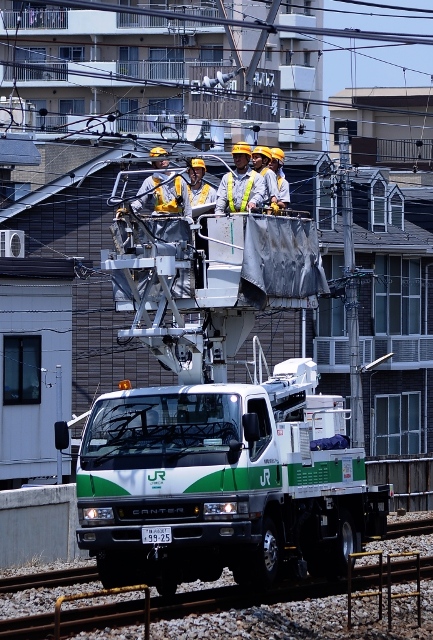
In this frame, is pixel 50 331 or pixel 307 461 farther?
pixel 50 331

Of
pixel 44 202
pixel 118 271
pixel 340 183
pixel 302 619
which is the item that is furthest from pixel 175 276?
pixel 44 202

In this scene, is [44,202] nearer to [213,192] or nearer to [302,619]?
[213,192]

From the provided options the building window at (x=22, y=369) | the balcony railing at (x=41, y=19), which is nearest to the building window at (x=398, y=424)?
the building window at (x=22, y=369)

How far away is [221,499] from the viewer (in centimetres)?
1388

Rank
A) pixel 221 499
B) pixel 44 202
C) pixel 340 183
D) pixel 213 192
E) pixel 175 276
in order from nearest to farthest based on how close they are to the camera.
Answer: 1. pixel 221 499
2. pixel 175 276
3. pixel 213 192
4. pixel 340 183
5. pixel 44 202

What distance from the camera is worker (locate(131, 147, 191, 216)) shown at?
1550 centimetres

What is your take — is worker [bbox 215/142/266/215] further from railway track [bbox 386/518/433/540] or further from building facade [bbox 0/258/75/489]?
building facade [bbox 0/258/75/489]

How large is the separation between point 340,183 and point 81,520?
16630mm

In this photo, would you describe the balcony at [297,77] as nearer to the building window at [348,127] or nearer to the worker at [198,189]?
the building window at [348,127]

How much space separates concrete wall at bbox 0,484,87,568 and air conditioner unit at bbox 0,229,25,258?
10.3 m

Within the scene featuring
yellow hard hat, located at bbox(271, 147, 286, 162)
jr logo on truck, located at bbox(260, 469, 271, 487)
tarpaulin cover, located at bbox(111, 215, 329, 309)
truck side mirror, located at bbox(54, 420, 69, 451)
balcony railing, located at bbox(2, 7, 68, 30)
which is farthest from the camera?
balcony railing, located at bbox(2, 7, 68, 30)

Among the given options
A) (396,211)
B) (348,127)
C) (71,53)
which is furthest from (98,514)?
(71,53)

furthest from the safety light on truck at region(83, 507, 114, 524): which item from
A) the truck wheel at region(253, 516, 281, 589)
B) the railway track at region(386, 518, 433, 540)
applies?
the railway track at region(386, 518, 433, 540)

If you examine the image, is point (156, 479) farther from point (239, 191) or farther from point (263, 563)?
point (239, 191)
